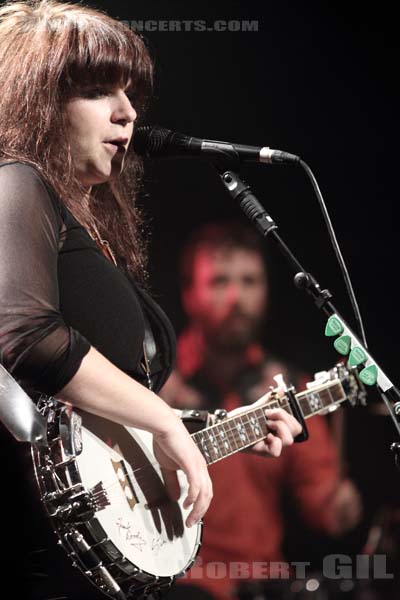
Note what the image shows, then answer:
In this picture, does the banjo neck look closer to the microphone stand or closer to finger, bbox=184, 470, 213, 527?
finger, bbox=184, 470, 213, 527

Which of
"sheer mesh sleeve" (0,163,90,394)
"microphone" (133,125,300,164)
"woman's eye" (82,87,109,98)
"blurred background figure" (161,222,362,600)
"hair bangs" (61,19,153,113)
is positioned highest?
"hair bangs" (61,19,153,113)

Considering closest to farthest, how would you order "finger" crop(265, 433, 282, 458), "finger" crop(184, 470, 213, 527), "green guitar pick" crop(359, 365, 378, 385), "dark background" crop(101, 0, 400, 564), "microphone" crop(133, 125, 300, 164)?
"finger" crop(184, 470, 213, 527), "green guitar pick" crop(359, 365, 378, 385), "microphone" crop(133, 125, 300, 164), "finger" crop(265, 433, 282, 458), "dark background" crop(101, 0, 400, 564)

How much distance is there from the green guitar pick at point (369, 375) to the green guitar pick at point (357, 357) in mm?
19

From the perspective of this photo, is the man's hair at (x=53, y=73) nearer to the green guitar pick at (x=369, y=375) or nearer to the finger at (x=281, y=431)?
the green guitar pick at (x=369, y=375)

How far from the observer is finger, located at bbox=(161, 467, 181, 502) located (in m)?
1.54

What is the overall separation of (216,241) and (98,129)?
1.50 metres

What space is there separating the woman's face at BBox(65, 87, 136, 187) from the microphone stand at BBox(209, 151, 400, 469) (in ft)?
0.76

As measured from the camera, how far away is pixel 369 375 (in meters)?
1.51

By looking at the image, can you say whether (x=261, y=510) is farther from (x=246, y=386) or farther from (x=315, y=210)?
(x=315, y=210)

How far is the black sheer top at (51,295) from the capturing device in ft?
3.91

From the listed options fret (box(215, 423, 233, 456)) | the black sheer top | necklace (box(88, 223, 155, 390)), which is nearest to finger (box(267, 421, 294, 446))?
fret (box(215, 423, 233, 456))

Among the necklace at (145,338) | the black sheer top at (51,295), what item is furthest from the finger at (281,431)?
the black sheer top at (51,295)

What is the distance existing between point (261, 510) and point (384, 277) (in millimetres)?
1021

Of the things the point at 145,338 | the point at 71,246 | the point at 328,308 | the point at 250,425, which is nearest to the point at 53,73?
the point at 71,246
